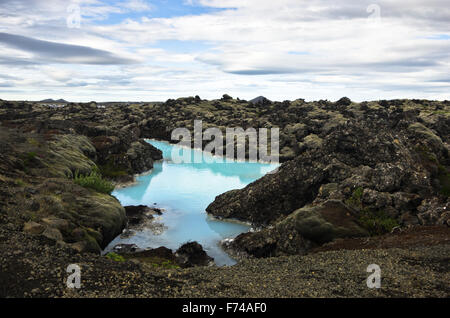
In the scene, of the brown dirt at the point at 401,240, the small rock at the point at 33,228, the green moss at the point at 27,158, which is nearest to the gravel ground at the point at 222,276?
the small rock at the point at 33,228

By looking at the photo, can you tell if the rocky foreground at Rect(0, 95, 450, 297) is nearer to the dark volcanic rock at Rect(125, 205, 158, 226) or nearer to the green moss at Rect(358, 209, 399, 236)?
the green moss at Rect(358, 209, 399, 236)

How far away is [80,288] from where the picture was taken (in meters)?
13.3

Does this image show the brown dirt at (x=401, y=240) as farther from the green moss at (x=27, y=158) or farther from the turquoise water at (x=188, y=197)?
the green moss at (x=27, y=158)

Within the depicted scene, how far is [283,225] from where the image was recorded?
2542 centimetres

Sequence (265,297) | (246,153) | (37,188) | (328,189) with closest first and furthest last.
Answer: (265,297) < (37,188) < (328,189) < (246,153)

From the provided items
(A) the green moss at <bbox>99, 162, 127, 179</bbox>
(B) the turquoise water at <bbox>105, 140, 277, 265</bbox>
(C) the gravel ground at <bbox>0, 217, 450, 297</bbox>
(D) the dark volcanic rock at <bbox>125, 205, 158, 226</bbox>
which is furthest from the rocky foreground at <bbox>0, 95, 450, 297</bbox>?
(D) the dark volcanic rock at <bbox>125, 205, 158, 226</bbox>

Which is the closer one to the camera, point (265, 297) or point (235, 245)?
point (265, 297)

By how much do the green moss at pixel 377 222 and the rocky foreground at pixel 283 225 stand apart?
71 mm

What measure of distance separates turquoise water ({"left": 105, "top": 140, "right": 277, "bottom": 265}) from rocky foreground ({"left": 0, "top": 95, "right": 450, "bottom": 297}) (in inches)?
70.5

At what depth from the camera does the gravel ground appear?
13.7m

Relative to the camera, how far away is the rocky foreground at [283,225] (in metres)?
14.5
